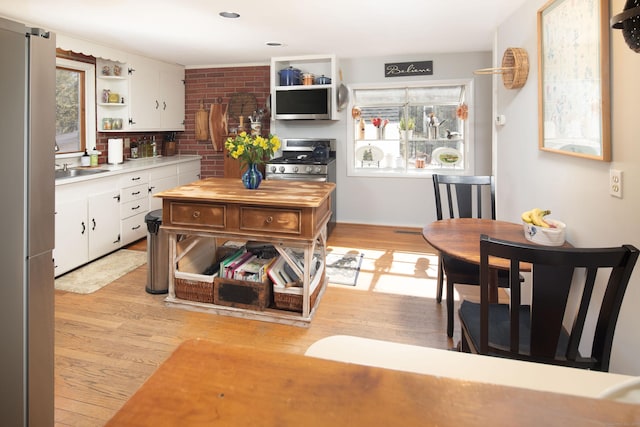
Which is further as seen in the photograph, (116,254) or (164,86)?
(164,86)

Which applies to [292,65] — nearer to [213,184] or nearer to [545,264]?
[213,184]

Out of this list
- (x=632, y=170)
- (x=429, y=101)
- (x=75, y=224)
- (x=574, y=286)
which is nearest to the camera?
(x=632, y=170)

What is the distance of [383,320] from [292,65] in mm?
3941

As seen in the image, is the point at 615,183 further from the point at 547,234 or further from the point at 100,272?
the point at 100,272

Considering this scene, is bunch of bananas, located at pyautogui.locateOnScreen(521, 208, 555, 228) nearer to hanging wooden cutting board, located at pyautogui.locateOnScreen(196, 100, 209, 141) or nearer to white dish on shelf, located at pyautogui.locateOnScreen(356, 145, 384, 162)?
white dish on shelf, located at pyautogui.locateOnScreen(356, 145, 384, 162)

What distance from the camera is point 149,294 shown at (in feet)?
10.3

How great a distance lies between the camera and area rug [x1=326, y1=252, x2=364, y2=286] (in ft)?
11.4

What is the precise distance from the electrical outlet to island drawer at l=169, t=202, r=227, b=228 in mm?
2108

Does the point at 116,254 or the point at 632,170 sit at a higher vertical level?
the point at 632,170

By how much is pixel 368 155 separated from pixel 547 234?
12.0 ft

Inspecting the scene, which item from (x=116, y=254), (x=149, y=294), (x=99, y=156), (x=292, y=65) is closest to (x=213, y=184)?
(x=149, y=294)

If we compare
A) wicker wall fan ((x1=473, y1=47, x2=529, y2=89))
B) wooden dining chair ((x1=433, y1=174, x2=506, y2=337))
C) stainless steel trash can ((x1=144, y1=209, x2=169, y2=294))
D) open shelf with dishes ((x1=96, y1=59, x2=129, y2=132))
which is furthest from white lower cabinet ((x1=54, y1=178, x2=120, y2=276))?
wicker wall fan ((x1=473, y1=47, x2=529, y2=89))

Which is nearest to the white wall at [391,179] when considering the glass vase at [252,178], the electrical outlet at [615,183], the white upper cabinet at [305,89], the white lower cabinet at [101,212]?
the white upper cabinet at [305,89]

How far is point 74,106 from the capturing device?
4.36 metres
